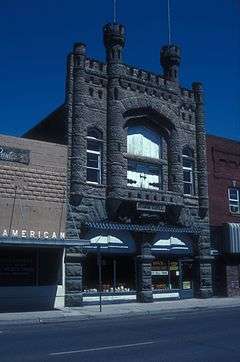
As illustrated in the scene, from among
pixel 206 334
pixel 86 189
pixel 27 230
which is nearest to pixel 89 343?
pixel 206 334

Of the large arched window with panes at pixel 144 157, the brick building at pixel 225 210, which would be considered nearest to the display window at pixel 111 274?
the large arched window with panes at pixel 144 157

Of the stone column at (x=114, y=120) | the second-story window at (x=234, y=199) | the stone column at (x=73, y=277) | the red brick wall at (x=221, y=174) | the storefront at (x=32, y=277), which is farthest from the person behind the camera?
the second-story window at (x=234, y=199)

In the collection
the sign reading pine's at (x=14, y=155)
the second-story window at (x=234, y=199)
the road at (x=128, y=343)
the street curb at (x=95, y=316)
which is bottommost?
the street curb at (x=95, y=316)

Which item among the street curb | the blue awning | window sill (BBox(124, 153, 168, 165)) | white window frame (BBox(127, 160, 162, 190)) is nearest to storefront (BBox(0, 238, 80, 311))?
the blue awning

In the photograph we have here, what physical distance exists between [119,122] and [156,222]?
581 cm

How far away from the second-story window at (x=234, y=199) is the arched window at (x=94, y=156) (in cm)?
986

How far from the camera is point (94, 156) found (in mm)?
25062

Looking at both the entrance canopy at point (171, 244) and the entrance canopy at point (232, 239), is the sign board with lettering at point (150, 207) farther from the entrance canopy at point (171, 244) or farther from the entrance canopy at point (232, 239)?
the entrance canopy at point (232, 239)

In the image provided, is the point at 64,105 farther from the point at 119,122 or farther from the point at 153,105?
the point at 153,105

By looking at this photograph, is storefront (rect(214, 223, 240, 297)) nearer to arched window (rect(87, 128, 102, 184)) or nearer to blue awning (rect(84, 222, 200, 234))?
blue awning (rect(84, 222, 200, 234))

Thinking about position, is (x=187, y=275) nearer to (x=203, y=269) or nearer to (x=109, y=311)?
(x=203, y=269)

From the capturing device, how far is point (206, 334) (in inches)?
486

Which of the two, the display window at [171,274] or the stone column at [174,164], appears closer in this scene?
the display window at [171,274]

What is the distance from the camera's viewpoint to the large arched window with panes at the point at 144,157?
26234 millimetres
